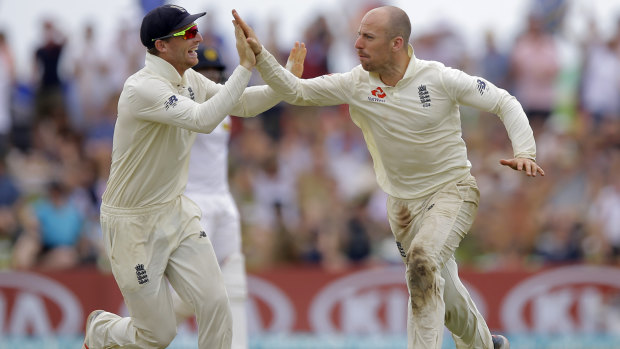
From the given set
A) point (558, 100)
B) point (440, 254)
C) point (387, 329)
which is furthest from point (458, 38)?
point (440, 254)

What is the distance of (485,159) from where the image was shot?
46.4 feet

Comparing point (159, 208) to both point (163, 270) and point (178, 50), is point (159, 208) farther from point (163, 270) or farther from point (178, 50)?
point (178, 50)

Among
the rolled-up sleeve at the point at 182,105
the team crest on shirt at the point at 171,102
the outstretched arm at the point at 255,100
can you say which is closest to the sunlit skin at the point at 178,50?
the rolled-up sleeve at the point at 182,105

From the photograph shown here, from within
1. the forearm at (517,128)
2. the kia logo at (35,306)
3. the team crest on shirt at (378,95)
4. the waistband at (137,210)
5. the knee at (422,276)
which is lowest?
the kia logo at (35,306)

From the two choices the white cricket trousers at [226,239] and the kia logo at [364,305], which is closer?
the white cricket trousers at [226,239]

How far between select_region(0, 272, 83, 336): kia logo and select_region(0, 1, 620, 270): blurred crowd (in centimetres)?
26

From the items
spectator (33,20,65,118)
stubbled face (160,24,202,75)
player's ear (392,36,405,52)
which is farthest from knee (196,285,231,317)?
spectator (33,20,65,118)

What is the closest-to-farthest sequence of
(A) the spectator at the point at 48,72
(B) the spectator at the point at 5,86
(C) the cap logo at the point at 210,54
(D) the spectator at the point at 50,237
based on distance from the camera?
(C) the cap logo at the point at 210,54 → (D) the spectator at the point at 50,237 → (B) the spectator at the point at 5,86 → (A) the spectator at the point at 48,72

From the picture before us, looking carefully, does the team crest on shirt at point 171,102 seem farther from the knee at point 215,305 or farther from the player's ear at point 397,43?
the player's ear at point 397,43

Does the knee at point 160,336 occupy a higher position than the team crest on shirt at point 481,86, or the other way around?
the team crest on shirt at point 481,86

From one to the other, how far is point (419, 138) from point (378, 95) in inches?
17.3

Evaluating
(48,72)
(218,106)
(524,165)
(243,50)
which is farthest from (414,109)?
(48,72)

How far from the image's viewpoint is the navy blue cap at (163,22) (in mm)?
7477

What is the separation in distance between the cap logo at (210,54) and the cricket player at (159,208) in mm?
1898
